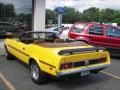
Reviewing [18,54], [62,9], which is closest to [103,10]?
[62,9]

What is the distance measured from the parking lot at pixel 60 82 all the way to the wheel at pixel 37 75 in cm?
13

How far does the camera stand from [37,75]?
23.3 feet

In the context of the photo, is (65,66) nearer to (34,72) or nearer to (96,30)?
(34,72)

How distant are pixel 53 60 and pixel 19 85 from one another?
131cm

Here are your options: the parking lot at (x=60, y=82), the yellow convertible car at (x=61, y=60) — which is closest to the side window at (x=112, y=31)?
the parking lot at (x=60, y=82)

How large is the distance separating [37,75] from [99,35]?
17.3ft

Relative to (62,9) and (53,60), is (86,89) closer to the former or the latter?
(53,60)

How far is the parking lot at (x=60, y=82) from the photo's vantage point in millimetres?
6820

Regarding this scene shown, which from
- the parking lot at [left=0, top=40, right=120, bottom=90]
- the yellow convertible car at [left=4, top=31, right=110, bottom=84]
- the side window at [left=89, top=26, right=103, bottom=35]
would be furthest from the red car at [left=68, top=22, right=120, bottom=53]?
the yellow convertible car at [left=4, top=31, right=110, bottom=84]

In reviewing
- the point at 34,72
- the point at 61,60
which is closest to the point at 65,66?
the point at 61,60

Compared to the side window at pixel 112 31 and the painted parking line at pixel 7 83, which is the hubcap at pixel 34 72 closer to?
the painted parking line at pixel 7 83

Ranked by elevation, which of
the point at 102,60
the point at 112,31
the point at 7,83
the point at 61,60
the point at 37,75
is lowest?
the point at 7,83

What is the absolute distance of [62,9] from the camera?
15.6m

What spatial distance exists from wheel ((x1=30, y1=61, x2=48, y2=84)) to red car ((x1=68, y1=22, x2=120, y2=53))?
15.7ft
